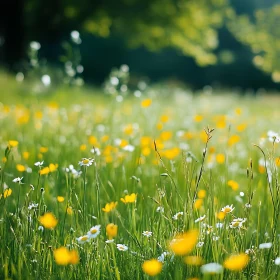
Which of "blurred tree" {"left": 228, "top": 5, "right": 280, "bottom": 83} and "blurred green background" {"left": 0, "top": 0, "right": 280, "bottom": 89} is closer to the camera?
"blurred tree" {"left": 228, "top": 5, "right": 280, "bottom": 83}

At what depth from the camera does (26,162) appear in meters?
2.54

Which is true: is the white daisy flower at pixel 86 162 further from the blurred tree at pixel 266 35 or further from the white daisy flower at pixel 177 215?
the blurred tree at pixel 266 35

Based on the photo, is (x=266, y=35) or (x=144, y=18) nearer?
(x=266, y=35)

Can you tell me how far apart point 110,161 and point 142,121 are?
2157 mm

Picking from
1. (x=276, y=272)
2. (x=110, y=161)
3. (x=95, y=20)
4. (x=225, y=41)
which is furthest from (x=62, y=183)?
(x=225, y=41)

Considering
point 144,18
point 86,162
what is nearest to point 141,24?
point 144,18

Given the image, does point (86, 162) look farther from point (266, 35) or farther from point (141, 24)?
point (141, 24)

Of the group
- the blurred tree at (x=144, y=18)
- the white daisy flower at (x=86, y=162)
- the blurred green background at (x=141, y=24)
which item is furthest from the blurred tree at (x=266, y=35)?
the white daisy flower at (x=86, y=162)

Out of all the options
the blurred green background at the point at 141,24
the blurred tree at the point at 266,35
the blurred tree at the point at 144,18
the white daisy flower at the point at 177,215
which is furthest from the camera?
the blurred tree at the point at 144,18

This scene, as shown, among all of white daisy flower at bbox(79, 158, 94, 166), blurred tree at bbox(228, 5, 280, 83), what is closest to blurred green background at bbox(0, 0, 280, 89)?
blurred tree at bbox(228, 5, 280, 83)

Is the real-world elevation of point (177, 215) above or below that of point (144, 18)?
below

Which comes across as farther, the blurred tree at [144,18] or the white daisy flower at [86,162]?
the blurred tree at [144,18]

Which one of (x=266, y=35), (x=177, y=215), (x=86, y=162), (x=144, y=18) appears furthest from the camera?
(x=144, y=18)

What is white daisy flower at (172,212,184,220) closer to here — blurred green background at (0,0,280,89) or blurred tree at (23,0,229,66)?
blurred green background at (0,0,280,89)
